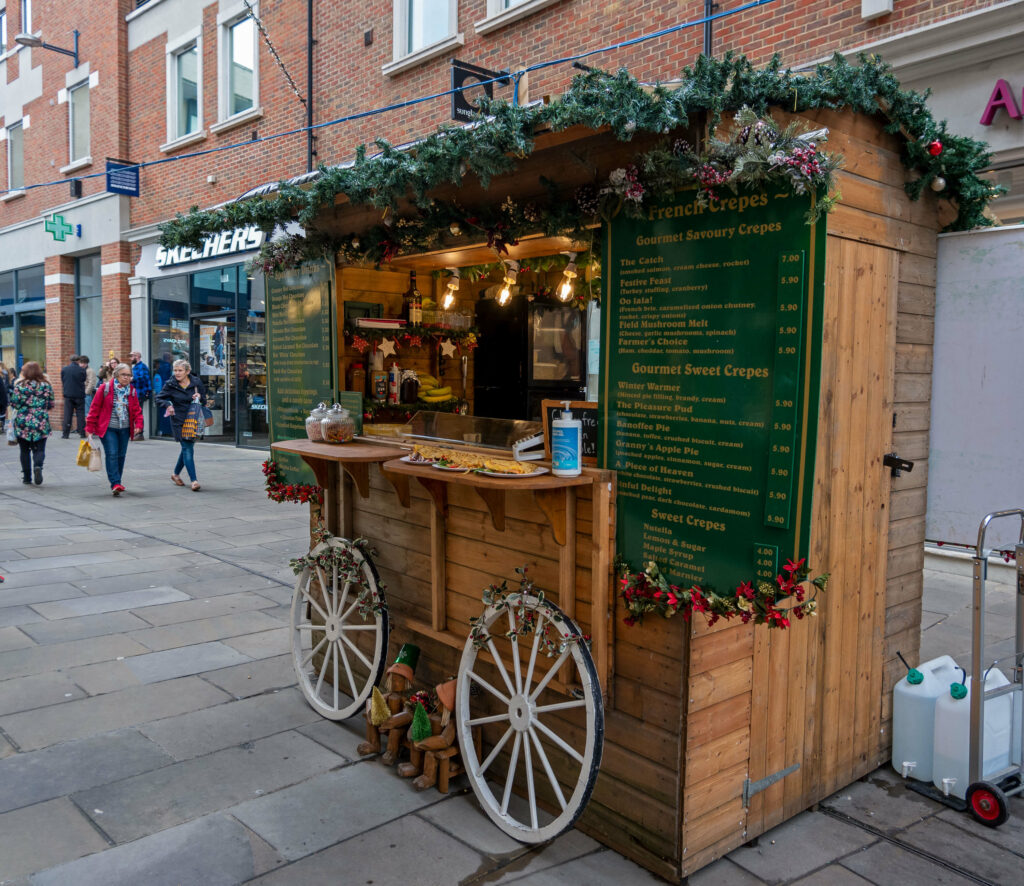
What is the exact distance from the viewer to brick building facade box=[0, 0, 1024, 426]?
6.83 meters

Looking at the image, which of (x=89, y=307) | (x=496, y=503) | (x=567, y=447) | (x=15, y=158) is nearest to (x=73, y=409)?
(x=89, y=307)

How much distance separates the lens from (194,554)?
759 centimetres

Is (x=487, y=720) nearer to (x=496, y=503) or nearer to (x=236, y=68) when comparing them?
Answer: (x=496, y=503)

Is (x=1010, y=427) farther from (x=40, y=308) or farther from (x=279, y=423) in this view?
(x=40, y=308)

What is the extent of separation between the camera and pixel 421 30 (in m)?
10.9

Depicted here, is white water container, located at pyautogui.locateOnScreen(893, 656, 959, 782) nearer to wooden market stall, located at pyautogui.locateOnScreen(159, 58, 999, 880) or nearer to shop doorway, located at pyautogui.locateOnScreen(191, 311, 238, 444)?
wooden market stall, located at pyautogui.locateOnScreen(159, 58, 999, 880)

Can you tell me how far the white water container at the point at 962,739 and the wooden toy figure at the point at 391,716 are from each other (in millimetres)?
2280

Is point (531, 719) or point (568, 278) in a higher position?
point (568, 278)

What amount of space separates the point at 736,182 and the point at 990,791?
8.40ft

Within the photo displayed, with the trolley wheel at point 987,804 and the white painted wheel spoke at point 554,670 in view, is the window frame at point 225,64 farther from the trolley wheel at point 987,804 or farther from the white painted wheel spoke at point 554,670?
the trolley wheel at point 987,804

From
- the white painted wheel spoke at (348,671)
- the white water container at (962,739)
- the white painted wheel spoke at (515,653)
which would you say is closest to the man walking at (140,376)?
the white painted wheel spoke at (348,671)

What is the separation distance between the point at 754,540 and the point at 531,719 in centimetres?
112

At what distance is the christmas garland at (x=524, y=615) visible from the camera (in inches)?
119

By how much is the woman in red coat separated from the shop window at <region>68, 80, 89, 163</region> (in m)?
10.1
